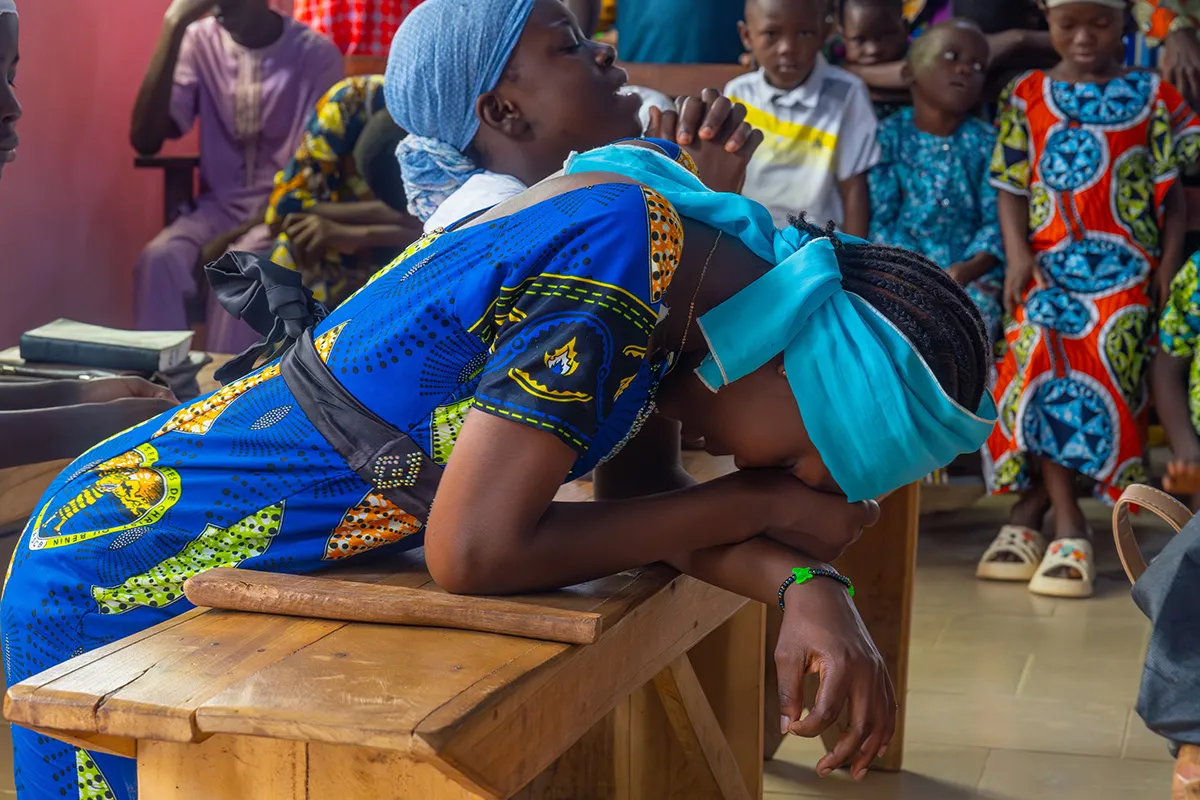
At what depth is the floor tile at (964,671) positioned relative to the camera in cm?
319

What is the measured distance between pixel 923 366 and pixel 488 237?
43 centimetres

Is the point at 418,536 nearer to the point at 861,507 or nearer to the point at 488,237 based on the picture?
the point at 488,237

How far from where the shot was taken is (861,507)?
1.43 meters

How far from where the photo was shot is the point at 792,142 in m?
4.51

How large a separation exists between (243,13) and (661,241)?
484cm

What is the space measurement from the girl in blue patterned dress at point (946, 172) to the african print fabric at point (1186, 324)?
53cm

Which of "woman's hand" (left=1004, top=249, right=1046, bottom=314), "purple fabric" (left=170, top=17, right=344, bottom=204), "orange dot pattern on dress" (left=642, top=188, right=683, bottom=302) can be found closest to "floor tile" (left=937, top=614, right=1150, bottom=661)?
"woman's hand" (left=1004, top=249, right=1046, bottom=314)

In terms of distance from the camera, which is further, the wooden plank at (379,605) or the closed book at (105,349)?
the closed book at (105,349)

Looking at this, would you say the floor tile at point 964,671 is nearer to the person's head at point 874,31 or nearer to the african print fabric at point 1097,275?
the african print fabric at point 1097,275

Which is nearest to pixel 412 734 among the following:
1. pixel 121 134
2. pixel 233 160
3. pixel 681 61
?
pixel 681 61

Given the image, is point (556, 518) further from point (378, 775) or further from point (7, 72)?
point (7, 72)

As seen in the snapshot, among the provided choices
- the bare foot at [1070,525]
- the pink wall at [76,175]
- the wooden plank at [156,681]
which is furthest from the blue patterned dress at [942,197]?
the wooden plank at [156,681]

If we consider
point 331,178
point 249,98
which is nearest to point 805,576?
point 331,178

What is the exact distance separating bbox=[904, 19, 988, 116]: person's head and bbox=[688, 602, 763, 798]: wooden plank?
2.74m
